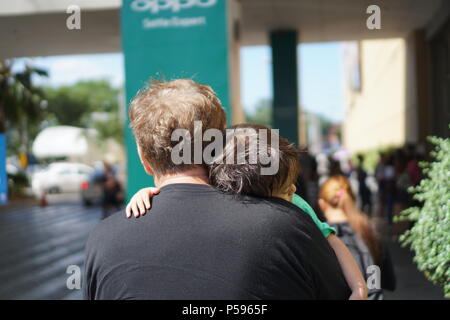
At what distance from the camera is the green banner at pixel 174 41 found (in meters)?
7.88

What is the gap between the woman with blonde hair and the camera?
345cm

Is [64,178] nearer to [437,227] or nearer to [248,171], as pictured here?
[437,227]

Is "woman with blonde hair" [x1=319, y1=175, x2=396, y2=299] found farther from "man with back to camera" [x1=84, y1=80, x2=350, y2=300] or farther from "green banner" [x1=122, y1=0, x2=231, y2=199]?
"green banner" [x1=122, y1=0, x2=231, y2=199]

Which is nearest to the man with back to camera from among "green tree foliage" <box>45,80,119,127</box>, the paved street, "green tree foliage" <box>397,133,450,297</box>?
"green tree foliage" <box>397,133,450,297</box>

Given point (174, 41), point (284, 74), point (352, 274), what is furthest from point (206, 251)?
point (284, 74)

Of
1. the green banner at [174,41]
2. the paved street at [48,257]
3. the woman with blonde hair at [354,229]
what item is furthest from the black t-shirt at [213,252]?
the green banner at [174,41]

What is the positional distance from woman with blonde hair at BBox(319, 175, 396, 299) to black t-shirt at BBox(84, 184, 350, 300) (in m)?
1.98

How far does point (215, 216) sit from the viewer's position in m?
1.48

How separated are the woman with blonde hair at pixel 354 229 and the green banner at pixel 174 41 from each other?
414 cm

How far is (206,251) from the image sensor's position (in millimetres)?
1457

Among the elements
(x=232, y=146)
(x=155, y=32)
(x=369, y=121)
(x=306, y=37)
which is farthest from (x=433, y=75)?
(x=369, y=121)

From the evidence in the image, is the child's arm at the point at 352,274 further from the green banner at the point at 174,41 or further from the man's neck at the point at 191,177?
the green banner at the point at 174,41

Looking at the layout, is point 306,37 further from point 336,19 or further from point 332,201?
point 332,201

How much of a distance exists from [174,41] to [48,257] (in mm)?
4419
